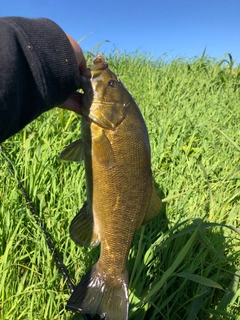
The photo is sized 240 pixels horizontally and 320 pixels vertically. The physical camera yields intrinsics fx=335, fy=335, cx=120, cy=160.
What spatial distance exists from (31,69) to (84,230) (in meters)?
0.78

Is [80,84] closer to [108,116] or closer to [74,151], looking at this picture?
[108,116]

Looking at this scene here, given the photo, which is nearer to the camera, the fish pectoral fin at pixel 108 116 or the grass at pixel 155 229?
the fish pectoral fin at pixel 108 116

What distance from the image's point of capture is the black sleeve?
1.03 meters

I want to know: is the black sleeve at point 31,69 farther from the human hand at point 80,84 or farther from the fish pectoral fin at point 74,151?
the fish pectoral fin at point 74,151

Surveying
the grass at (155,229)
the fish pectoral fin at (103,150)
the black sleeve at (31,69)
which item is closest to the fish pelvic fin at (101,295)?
the grass at (155,229)

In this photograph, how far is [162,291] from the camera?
1743mm

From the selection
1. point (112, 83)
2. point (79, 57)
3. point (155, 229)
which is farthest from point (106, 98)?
point (155, 229)

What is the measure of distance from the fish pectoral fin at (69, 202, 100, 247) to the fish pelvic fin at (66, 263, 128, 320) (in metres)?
0.13

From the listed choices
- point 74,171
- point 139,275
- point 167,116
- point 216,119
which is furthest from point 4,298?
point 216,119

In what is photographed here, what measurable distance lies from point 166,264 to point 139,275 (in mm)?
239

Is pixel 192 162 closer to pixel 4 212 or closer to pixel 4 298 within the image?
pixel 4 212

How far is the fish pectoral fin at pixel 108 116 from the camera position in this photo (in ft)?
4.82

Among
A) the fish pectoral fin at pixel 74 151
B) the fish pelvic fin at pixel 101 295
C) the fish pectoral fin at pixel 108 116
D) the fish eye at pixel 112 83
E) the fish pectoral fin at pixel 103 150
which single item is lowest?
the fish pelvic fin at pixel 101 295

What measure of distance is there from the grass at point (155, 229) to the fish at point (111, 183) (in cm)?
18
